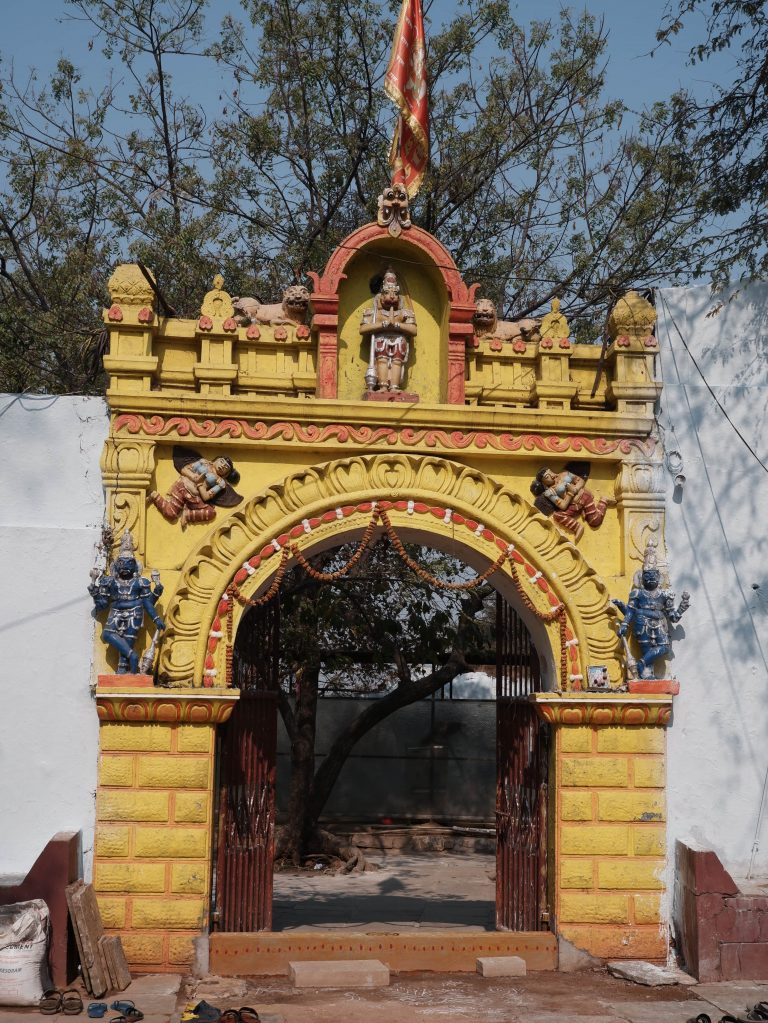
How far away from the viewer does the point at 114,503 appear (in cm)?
844

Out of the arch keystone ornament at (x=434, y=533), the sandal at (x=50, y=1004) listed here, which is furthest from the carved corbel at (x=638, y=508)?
the sandal at (x=50, y=1004)

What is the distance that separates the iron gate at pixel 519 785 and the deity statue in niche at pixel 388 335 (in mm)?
2021

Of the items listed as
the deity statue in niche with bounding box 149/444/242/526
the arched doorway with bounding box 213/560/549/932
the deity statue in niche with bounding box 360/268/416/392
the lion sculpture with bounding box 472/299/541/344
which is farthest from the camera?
the lion sculpture with bounding box 472/299/541/344

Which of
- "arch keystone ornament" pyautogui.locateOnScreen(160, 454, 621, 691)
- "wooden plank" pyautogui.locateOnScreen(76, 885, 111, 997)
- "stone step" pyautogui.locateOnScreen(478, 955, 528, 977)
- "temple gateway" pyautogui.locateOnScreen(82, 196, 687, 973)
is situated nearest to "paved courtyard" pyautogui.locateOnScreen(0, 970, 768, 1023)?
"stone step" pyautogui.locateOnScreen(478, 955, 528, 977)

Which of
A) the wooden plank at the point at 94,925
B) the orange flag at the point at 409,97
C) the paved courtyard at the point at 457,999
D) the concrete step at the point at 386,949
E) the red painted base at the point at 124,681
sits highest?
the orange flag at the point at 409,97

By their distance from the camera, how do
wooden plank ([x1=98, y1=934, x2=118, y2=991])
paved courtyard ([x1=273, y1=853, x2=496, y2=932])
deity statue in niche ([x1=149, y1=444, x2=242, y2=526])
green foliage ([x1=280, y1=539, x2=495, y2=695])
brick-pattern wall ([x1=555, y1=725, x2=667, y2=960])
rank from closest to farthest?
wooden plank ([x1=98, y1=934, x2=118, y2=991]), brick-pattern wall ([x1=555, y1=725, x2=667, y2=960]), deity statue in niche ([x1=149, y1=444, x2=242, y2=526]), paved courtyard ([x1=273, y1=853, x2=496, y2=932]), green foliage ([x1=280, y1=539, x2=495, y2=695])

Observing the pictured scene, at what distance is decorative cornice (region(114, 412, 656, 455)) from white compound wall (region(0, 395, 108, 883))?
1.43ft

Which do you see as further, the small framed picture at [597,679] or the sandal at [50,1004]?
the small framed picture at [597,679]

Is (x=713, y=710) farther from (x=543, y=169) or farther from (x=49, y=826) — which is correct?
(x=543, y=169)

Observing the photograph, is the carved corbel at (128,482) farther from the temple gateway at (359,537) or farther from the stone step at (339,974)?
the stone step at (339,974)

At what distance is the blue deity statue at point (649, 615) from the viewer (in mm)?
8555

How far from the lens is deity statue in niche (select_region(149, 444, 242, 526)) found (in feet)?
27.9

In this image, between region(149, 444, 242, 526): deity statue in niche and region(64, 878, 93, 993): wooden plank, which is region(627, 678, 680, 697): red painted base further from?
region(64, 878, 93, 993): wooden plank

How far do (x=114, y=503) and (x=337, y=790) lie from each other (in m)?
9.81
